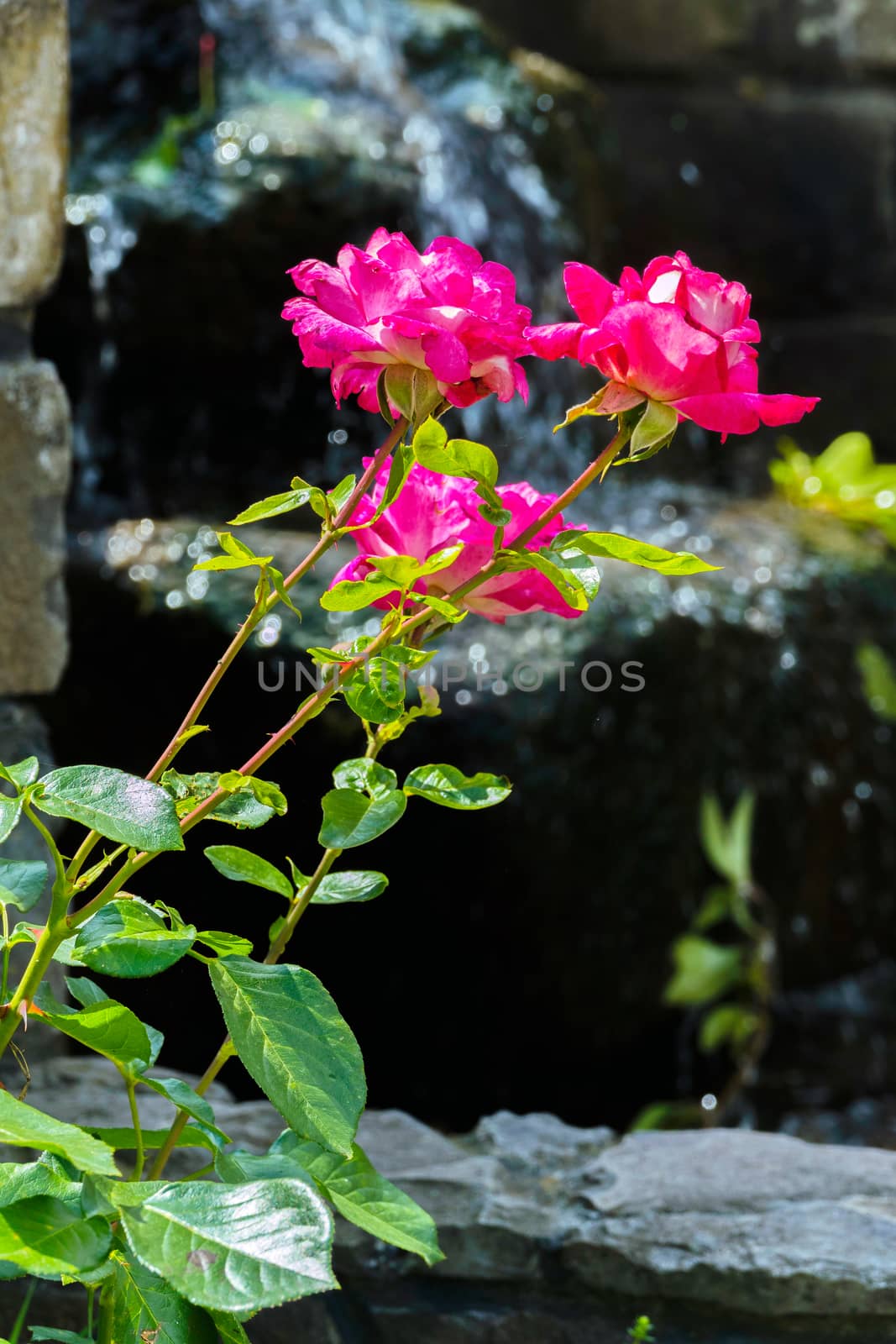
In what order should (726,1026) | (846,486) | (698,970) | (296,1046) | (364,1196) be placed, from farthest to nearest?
(846,486)
(726,1026)
(698,970)
(364,1196)
(296,1046)

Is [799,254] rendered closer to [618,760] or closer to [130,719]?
[618,760]

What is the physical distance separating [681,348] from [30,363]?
86 cm

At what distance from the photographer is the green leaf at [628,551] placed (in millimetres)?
738

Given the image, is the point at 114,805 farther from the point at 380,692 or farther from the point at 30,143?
the point at 30,143

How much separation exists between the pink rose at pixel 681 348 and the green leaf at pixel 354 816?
0.87ft

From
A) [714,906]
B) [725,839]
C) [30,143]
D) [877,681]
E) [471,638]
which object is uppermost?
[30,143]

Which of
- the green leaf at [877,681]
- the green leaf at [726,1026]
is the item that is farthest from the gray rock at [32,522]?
the green leaf at [877,681]

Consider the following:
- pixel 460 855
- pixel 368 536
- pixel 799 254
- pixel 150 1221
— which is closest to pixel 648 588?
pixel 460 855

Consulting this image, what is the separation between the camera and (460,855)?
2332 millimetres

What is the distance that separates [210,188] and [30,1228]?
2677 mm

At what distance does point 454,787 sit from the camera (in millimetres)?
821

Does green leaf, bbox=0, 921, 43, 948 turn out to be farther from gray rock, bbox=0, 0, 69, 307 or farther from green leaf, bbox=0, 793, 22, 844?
gray rock, bbox=0, 0, 69, 307

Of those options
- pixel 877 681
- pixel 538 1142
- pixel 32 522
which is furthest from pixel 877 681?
pixel 32 522

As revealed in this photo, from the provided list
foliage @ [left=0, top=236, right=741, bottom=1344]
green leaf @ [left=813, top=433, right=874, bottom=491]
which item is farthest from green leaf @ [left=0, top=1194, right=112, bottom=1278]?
green leaf @ [left=813, top=433, right=874, bottom=491]
